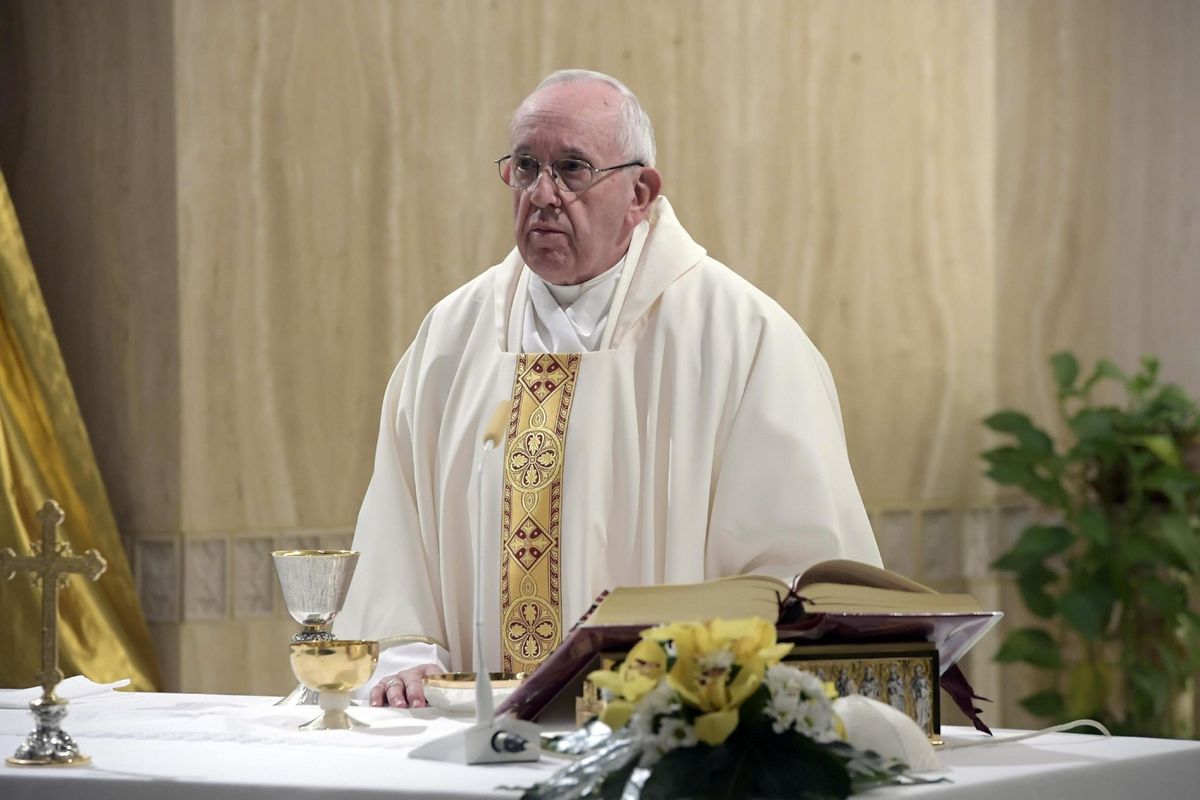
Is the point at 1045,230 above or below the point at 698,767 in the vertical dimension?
above

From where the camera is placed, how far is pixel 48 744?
2449mm

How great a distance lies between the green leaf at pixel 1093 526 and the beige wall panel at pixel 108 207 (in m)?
3.45

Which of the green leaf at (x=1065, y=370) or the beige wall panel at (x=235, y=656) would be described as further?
the green leaf at (x=1065, y=370)

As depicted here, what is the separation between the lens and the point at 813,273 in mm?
6859

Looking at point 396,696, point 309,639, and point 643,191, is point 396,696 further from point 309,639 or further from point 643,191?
point 643,191

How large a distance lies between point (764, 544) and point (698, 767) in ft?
5.73

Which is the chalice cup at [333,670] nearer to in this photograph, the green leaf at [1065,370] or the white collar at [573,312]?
the white collar at [573,312]

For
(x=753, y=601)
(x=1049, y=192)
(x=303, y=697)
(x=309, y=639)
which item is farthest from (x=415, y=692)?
(x=1049, y=192)

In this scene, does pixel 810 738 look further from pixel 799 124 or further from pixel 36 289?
pixel 799 124

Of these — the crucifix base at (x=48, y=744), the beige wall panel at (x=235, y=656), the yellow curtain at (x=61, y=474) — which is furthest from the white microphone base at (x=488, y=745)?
the beige wall panel at (x=235, y=656)

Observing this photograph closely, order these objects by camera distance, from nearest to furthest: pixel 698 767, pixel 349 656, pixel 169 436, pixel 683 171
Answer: pixel 698 767, pixel 349 656, pixel 169 436, pixel 683 171

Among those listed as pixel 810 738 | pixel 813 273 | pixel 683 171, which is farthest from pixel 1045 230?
pixel 810 738

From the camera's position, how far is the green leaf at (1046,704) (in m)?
7.09

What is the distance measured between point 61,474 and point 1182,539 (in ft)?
Answer: 13.5
